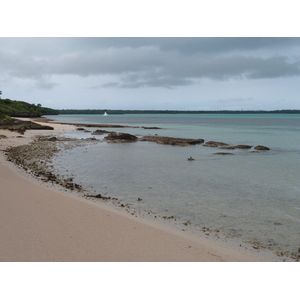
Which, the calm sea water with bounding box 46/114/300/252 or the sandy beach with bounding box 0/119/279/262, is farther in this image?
the calm sea water with bounding box 46/114/300/252

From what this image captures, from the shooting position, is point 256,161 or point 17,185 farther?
point 256,161

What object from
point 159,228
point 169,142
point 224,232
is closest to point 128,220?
point 159,228

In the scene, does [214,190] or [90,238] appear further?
[214,190]

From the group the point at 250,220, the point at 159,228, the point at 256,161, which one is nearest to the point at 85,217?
the point at 159,228

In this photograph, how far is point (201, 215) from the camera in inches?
323

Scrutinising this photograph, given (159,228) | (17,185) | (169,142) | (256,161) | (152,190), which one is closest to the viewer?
(159,228)

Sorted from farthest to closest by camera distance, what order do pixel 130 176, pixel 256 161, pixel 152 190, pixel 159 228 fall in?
pixel 256 161 < pixel 130 176 < pixel 152 190 < pixel 159 228

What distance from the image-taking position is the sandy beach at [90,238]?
16.3 feet

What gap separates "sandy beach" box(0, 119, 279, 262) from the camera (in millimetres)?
4973

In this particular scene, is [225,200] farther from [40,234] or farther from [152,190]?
[40,234]

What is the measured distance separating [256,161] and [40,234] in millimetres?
17337

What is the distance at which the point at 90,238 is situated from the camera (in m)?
5.70

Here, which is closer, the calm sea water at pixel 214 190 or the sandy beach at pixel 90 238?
the sandy beach at pixel 90 238

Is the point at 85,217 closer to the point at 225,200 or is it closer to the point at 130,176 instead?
the point at 225,200
